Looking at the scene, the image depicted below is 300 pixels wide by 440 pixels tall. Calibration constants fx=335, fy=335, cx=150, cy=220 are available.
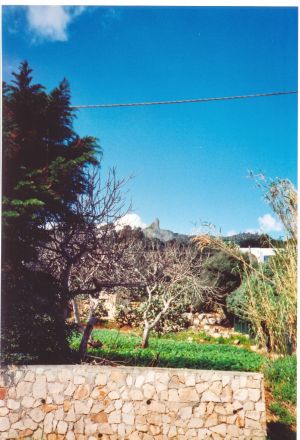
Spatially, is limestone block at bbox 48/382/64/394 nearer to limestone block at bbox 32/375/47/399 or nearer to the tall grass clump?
limestone block at bbox 32/375/47/399

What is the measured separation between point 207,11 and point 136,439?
547 cm

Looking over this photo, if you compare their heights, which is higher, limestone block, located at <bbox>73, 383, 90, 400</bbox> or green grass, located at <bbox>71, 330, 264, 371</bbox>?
limestone block, located at <bbox>73, 383, 90, 400</bbox>

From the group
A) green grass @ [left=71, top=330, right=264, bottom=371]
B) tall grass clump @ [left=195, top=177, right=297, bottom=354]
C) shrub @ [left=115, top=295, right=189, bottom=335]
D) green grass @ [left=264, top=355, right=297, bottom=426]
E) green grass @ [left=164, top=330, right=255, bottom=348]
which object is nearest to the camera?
tall grass clump @ [left=195, top=177, right=297, bottom=354]

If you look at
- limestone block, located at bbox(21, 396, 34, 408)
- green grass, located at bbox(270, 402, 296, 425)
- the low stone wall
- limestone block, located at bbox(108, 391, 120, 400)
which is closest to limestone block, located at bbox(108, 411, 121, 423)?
the low stone wall

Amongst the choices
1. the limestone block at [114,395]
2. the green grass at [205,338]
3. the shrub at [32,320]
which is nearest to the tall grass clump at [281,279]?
the limestone block at [114,395]

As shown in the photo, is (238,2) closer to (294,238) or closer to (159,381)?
(294,238)

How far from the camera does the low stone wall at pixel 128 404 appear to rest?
432 centimetres

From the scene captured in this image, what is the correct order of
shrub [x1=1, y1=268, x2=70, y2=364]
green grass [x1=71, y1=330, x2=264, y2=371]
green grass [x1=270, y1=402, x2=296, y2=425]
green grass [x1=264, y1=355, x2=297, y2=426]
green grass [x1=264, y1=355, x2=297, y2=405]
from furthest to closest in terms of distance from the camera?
green grass [x1=71, y1=330, x2=264, y2=371], green grass [x1=264, y1=355, x2=297, y2=405], shrub [x1=1, y1=268, x2=70, y2=364], green grass [x1=264, y1=355, x2=297, y2=426], green grass [x1=270, y1=402, x2=296, y2=425]

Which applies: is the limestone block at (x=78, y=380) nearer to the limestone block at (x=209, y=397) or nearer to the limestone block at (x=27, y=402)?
the limestone block at (x=27, y=402)

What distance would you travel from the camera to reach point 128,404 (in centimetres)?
443

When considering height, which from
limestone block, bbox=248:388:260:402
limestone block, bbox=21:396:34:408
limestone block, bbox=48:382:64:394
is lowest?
limestone block, bbox=21:396:34:408

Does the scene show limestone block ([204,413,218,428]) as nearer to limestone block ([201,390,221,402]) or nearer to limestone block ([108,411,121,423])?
limestone block ([201,390,221,402])

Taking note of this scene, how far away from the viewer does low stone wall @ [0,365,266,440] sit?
4.32 meters

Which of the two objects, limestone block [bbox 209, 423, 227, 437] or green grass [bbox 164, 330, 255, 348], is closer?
limestone block [bbox 209, 423, 227, 437]
